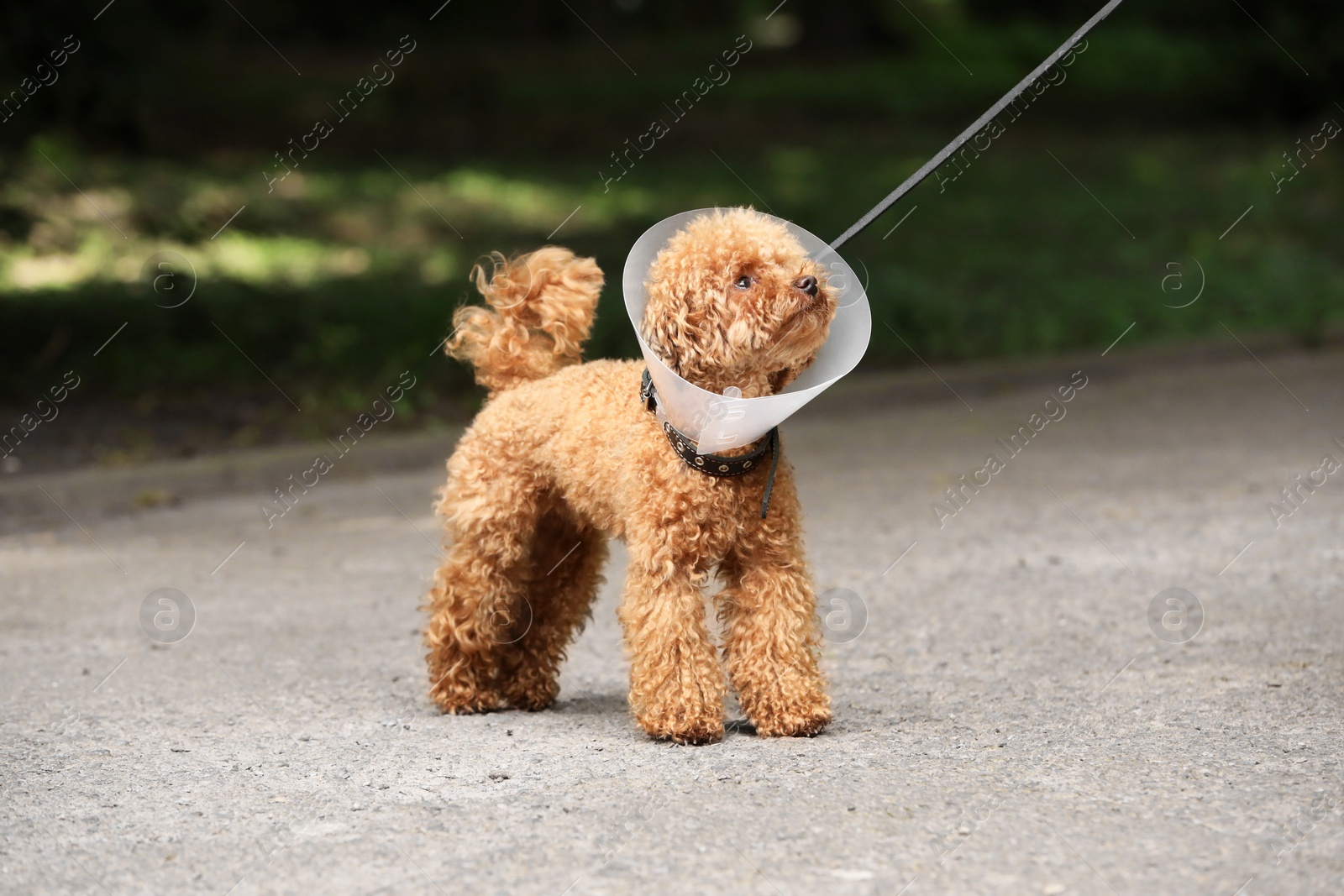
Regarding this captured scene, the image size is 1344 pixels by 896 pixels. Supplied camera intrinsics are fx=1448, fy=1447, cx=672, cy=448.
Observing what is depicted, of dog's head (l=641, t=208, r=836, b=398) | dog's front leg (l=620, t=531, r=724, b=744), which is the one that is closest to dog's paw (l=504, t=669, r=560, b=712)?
dog's front leg (l=620, t=531, r=724, b=744)

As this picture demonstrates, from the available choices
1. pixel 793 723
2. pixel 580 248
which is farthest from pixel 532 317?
pixel 580 248

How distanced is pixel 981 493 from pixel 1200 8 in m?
21.4

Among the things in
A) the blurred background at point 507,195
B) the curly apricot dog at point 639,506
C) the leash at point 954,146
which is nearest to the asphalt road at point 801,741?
the curly apricot dog at point 639,506

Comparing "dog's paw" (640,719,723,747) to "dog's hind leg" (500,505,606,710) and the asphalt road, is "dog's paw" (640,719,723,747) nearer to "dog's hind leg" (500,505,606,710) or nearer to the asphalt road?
the asphalt road

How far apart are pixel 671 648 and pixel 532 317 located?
1.30 m

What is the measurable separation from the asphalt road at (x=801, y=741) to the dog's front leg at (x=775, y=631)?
0.34ft

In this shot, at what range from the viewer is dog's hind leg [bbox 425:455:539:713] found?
15.3ft

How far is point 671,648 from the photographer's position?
4199 mm

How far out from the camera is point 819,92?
2523 cm

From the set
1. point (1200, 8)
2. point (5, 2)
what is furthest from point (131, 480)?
point (1200, 8)

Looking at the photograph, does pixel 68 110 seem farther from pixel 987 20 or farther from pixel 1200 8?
pixel 987 20

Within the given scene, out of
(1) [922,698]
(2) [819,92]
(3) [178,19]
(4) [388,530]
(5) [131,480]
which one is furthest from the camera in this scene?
(2) [819,92]

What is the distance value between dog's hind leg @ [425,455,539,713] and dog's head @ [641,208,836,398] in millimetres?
895

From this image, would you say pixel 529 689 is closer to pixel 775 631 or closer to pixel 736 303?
pixel 775 631
